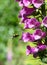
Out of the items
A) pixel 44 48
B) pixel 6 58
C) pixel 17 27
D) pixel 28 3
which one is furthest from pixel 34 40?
pixel 17 27

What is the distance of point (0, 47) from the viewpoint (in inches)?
247

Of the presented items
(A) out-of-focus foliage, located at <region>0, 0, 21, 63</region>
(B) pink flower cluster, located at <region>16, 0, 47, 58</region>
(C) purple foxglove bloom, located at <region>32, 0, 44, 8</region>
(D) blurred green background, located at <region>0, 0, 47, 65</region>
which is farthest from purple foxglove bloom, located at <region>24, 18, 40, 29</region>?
(A) out-of-focus foliage, located at <region>0, 0, 21, 63</region>

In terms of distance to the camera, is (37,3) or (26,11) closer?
(37,3)

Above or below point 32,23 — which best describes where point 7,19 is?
below

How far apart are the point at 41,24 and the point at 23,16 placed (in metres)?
0.16

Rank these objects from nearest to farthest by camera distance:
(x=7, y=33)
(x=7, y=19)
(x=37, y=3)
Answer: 1. (x=37, y=3)
2. (x=7, y=33)
3. (x=7, y=19)

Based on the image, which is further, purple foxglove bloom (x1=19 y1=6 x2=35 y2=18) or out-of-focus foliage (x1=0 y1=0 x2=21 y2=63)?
out-of-focus foliage (x1=0 y1=0 x2=21 y2=63)

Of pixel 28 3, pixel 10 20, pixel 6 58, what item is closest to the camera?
pixel 28 3

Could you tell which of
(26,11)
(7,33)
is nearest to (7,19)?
(7,33)

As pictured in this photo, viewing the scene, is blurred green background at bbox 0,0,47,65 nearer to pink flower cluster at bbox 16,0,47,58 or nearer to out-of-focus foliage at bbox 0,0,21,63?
out-of-focus foliage at bbox 0,0,21,63

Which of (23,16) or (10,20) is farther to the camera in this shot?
(10,20)

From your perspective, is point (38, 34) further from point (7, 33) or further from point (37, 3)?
point (7, 33)

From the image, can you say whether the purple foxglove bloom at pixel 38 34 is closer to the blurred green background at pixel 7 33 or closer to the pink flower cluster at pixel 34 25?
the pink flower cluster at pixel 34 25

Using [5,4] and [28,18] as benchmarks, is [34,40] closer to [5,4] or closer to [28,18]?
[28,18]
